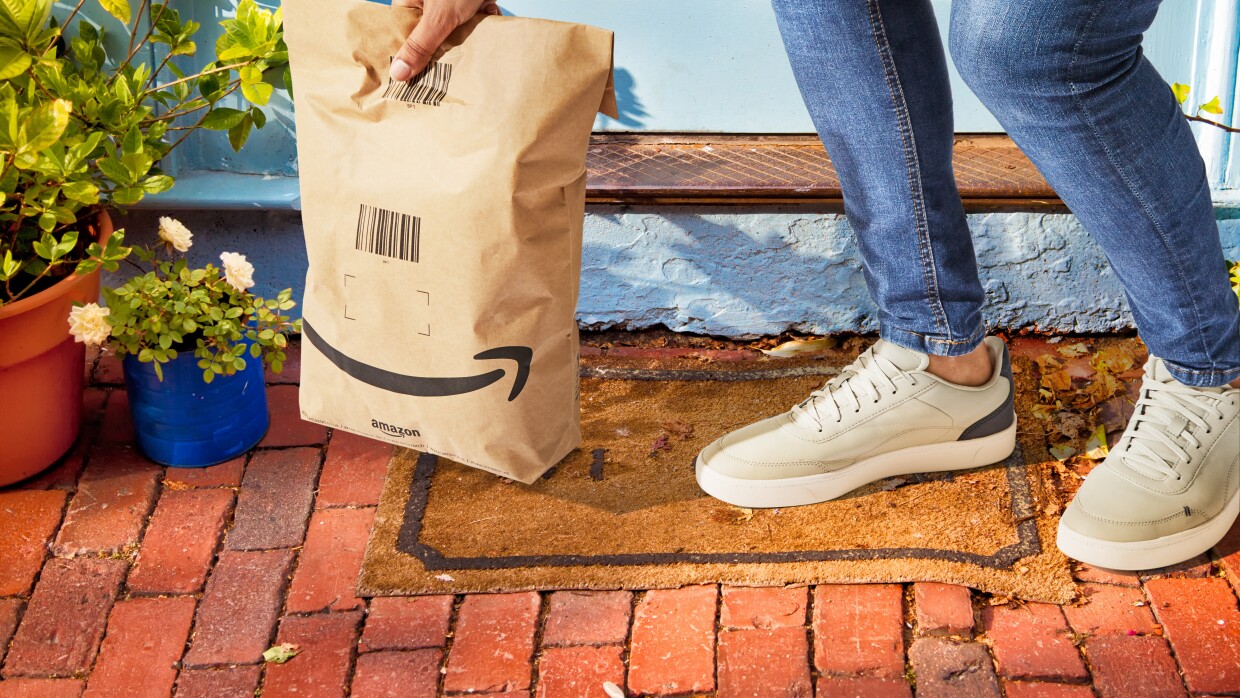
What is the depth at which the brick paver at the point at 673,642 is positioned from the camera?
5.50 feet

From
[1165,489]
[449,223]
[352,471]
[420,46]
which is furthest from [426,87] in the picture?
[1165,489]

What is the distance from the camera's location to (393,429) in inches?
72.9

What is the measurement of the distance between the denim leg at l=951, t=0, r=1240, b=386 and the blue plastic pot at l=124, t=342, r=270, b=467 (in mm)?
1436

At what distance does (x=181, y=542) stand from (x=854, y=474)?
123cm

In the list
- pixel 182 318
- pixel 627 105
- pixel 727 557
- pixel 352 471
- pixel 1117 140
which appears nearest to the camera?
pixel 1117 140

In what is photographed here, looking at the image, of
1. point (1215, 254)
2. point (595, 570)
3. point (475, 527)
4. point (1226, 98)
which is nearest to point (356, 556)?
point (475, 527)

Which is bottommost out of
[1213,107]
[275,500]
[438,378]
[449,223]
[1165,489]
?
[275,500]

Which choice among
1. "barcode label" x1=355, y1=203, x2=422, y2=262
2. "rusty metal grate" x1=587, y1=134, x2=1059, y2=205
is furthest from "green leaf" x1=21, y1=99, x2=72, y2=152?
"rusty metal grate" x1=587, y1=134, x2=1059, y2=205

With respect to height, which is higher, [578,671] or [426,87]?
[426,87]

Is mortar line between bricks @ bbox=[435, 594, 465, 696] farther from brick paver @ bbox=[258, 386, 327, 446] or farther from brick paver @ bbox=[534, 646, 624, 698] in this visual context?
brick paver @ bbox=[258, 386, 327, 446]

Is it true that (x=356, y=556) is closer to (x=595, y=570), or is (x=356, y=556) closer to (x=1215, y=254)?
(x=595, y=570)

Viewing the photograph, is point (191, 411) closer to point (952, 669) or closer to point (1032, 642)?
point (952, 669)

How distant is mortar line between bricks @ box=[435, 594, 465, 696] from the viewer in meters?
1.69

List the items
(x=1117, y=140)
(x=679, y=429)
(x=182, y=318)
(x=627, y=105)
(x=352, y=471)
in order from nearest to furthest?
(x=1117, y=140) → (x=182, y=318) → (x=352, y=471) → (x=679, y=429) → (x=627, y=105)
